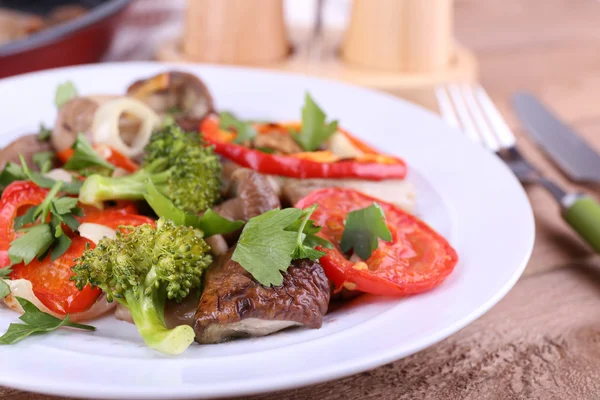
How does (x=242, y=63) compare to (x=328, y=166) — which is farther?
(x=242, y=63)

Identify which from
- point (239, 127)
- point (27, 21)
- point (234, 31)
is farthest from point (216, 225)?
point (27, 21)

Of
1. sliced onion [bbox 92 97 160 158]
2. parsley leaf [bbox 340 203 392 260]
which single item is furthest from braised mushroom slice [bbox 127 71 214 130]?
parsley leaf [bbox 340 203 392 260]

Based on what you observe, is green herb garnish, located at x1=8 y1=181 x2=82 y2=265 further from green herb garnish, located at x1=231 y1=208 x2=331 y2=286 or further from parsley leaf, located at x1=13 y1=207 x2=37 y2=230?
green herb garnish, located at x1=231 y1=208 x2=331 y2=286

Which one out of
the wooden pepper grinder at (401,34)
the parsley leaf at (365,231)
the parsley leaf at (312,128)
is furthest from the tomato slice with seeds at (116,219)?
the wooden pepper grinder at (401,34)

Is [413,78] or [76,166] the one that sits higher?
[76,166]

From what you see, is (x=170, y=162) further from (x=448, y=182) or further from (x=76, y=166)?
(x=448, y=182)

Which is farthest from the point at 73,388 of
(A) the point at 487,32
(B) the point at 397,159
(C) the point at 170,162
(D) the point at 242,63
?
(A) the point at 487,32
